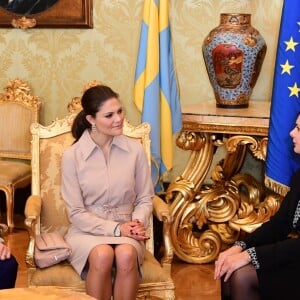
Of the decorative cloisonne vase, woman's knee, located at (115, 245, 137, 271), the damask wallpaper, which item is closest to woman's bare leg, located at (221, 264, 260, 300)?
woman's knee, located at (115, 245, 137, 271)

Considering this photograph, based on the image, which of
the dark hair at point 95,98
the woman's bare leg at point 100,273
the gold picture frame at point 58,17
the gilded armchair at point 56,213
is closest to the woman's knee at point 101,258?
the woman's bare leg at point 100,273

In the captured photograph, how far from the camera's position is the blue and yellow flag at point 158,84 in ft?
16.4

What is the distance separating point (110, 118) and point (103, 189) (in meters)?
0.35

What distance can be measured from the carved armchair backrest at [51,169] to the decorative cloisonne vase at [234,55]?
2.87 ft

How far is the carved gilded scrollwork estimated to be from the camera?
482cm

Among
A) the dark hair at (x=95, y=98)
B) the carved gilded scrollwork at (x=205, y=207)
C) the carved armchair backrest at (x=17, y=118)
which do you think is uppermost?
the dark hair at (x=95, y=98)

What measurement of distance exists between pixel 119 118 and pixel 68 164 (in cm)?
33

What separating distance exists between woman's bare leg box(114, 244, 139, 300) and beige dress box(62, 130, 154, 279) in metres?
0.10

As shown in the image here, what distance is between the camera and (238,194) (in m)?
4.99

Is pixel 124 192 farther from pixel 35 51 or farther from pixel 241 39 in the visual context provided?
pixel 35 51

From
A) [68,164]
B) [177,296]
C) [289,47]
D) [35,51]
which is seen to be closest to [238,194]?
[177,296]

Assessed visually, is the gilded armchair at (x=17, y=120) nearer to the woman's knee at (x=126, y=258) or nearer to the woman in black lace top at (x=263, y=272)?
the woman's knee at (x=126, y=258)

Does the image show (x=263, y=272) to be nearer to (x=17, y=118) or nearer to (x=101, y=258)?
(x=101, y=258)

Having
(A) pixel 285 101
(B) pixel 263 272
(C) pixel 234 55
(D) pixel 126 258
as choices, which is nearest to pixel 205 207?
(C) pixel 234 55
